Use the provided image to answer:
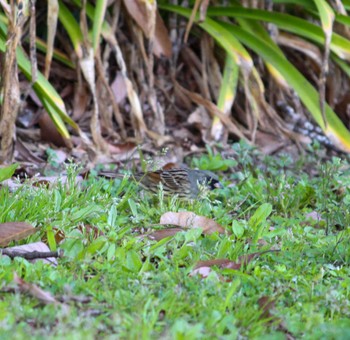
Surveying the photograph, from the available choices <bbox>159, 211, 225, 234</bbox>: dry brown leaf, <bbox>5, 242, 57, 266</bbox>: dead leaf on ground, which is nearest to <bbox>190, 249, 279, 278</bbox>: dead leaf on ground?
<bbox>159, 211, 225, 234</bbox>: dry brown leaf

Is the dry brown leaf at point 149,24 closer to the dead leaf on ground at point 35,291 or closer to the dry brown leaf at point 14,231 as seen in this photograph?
the dry brown leaf at point 14,231

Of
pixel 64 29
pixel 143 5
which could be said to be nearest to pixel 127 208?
pixel 143 5

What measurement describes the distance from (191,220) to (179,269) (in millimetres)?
740

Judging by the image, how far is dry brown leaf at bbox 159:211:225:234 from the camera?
471 cm

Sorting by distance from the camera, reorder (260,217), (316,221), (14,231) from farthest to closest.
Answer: (316,221) → (260,217) → (14,231)

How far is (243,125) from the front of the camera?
7672mm

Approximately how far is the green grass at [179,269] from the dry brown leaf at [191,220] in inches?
3.5

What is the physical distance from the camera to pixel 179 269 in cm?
397

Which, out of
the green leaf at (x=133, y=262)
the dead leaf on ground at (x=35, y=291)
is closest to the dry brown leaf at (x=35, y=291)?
the dead leaf on ground at (x=35, y=291)

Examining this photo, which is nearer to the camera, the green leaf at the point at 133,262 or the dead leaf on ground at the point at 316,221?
the green leaf at the point at 133,262

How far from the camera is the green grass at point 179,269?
321 cm

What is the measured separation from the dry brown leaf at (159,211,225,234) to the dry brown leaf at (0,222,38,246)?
2.91 feet

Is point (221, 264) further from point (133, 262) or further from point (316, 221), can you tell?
point (316, 221)

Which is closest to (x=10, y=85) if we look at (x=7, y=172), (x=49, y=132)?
(x=7, y=172)
